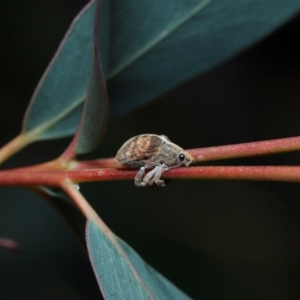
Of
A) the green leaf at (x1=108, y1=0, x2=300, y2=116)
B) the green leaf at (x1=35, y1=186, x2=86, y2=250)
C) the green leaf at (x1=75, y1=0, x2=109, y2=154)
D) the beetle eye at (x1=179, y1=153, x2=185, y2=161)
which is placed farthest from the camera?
the green leaf at (x1=108, y1=0, x2=300, y2=116)

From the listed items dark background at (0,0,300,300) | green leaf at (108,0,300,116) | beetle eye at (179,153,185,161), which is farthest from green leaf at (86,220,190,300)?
dark background at (0,0,300,300)

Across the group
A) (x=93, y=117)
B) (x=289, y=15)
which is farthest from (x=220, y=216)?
(x=93, y=117)

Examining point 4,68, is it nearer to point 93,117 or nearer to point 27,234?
point 27,234

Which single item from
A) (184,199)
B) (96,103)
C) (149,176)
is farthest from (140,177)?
(184,199)

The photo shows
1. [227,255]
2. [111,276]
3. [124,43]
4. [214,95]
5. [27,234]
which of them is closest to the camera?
[111,276]

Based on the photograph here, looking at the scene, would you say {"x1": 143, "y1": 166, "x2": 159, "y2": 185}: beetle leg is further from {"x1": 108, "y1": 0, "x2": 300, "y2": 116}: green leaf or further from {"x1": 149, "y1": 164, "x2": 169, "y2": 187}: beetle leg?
{"x1": 108, "y1": 0, "x2": 300, "y2": 116}: green leaf
